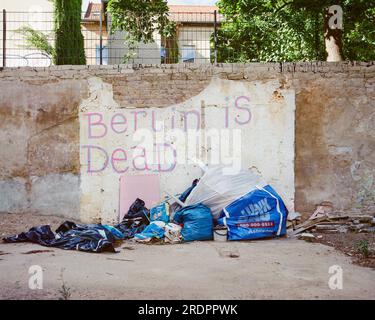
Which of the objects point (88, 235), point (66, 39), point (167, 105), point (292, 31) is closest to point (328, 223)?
point (167, 105)

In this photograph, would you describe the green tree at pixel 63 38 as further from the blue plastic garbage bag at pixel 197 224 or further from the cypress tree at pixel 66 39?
the blue plastic garbage bag at pixel 197 224

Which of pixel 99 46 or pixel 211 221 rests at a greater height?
pixel 99 46

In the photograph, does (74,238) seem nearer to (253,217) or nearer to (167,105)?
(253,217)

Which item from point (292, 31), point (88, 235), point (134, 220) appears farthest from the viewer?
point (292, 31)

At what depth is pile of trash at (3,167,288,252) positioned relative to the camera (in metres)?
5.06

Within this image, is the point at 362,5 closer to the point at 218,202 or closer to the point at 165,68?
the point at 165,68

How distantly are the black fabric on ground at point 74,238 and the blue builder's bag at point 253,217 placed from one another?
1.43 meters

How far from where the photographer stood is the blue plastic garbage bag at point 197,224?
201 inches

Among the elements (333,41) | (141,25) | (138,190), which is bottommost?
(138,190)

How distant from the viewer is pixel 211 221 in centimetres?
519

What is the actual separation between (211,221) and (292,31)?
676 cm

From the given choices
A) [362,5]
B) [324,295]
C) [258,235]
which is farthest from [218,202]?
[362,5]

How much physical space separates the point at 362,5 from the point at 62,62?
7.40 meters

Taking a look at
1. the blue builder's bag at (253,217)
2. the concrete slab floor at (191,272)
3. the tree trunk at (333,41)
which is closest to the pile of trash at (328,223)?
the blue builder's bag at (253,217)
